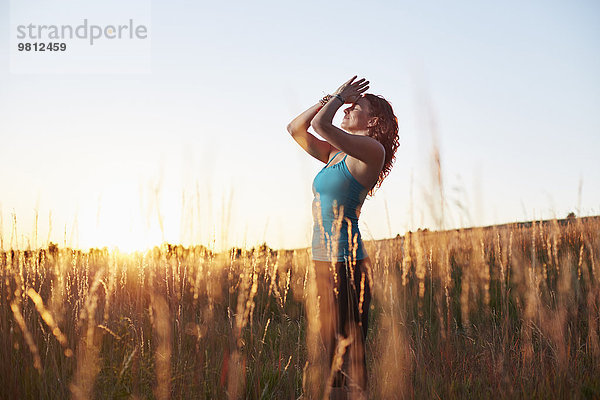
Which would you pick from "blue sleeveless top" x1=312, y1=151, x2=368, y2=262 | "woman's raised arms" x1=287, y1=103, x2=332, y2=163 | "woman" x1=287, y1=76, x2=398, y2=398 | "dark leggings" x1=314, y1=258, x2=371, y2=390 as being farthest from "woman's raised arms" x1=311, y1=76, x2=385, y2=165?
"dark leggings" x1=314, y1=258, x2=371, y2=390

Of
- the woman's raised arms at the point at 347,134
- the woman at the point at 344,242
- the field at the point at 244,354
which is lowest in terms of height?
the field at the point at 244,354

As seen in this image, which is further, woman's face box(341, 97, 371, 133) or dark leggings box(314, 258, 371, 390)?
woman's face box(341, 97, 371, 133)

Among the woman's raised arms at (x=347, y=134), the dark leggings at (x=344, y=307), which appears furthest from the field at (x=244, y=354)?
the woman's raised arms at (x=347, y=134)

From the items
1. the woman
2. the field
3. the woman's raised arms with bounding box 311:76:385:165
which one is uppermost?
the woman's raised arms with bounding box 311:76:385:165

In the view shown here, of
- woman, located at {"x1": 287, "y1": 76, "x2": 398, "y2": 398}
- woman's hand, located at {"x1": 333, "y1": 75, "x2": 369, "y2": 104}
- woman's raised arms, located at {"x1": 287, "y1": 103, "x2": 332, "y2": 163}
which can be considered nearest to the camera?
woman, located at {"x1": 287, "y1": 76, "x2": 398, "y2": 398}

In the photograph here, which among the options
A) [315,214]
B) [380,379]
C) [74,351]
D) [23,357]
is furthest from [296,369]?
[23,357]

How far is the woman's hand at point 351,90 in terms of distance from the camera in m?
2.25

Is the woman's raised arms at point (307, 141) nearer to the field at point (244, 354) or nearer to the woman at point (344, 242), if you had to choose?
the woman at point (344, 242)

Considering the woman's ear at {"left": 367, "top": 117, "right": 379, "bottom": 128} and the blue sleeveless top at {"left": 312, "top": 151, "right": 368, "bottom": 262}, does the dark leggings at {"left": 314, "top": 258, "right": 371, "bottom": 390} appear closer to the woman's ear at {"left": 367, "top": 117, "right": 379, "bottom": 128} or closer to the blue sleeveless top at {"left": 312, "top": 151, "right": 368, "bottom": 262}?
the blue sleeveless top at {"left": 312, "top": 151, "right": 368, "bottom": 262}

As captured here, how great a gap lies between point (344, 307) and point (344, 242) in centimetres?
31

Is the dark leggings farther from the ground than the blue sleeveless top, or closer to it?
closer to it

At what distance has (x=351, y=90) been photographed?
7.48ft

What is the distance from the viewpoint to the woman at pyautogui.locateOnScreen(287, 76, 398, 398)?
6.55 feet

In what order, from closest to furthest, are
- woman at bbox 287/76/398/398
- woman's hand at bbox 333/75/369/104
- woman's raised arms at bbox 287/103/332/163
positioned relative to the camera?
woman at bbox 287/76/398/398
woman's hand at bbox 333/75/369/104
woman's raised arms at bbox 287/103/332/163
